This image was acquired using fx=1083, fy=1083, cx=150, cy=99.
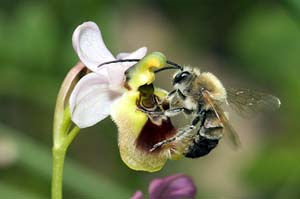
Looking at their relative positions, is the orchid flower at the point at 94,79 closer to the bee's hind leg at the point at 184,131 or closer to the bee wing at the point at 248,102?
the bee's hind leg at the point at 184,131

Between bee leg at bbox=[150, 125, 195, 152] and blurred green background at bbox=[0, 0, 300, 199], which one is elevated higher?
bee leg at bbox=[150, 125, 195, 152]

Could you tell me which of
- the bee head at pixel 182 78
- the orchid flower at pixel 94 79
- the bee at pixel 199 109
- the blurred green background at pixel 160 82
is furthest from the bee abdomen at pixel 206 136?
the blurred green background at pixel 160 82

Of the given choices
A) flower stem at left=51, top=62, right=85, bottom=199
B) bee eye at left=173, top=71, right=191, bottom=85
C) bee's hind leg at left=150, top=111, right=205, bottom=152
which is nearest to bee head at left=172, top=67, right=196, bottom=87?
bee eye at left=173, top=71, right=191, bottom=85

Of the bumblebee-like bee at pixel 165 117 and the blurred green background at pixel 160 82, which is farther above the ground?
the bumblebee-like bee at pixel 165 117

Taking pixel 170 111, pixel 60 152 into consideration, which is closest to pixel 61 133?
pixel 60 152

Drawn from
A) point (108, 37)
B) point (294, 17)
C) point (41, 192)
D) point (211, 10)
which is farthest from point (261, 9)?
point (294, 17)

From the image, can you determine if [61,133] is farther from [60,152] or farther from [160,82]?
[160,82]

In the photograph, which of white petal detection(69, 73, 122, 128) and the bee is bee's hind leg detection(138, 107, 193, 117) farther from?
white petal detection(69, 73, 122, 128)

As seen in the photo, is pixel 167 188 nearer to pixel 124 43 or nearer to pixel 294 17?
pixel 294 17
